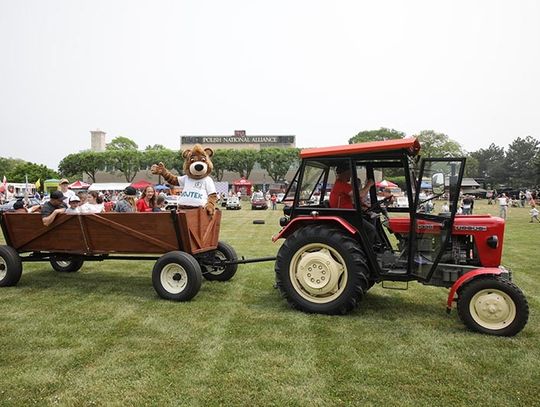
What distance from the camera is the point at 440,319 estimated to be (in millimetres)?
5000

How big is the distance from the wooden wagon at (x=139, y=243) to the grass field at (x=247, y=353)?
374 millimetres

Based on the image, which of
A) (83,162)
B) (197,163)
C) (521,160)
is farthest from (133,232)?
(521,160)

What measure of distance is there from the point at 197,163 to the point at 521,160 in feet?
252

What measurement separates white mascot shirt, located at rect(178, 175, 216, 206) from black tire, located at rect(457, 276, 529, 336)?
378 cm

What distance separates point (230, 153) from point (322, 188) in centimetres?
5836

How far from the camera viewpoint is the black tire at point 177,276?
5520mm

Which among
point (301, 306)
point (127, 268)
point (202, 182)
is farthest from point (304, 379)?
point (127, 268)

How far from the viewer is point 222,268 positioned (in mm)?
6875

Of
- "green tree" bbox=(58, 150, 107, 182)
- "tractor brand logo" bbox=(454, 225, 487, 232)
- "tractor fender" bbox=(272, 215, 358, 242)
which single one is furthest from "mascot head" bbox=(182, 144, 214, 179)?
"green tree" bbox=(58, 150, 107, 182)

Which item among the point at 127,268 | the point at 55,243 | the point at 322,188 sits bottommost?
the point at 127,268

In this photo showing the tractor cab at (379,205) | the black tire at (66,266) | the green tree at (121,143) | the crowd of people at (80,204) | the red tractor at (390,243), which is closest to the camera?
the red tractor at (390,243)

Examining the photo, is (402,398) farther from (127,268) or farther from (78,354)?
(127,268)

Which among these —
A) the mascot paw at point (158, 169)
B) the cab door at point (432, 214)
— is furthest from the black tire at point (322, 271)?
the mascot paw at point (158, 169)

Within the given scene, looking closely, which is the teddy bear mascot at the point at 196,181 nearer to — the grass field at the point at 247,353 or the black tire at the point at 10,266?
the grass field at the point at 247,353
